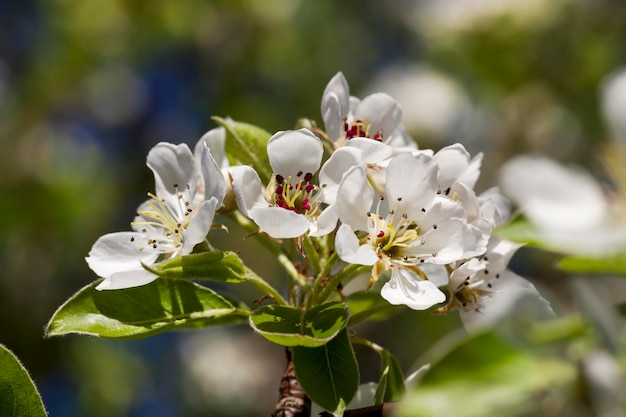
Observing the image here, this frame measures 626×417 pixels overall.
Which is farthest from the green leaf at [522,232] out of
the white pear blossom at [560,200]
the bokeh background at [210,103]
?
the bokeh background at [210,103]

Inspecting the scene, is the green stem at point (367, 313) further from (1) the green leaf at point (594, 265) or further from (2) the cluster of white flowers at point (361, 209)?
(1) the green leaf at point (594, 265)

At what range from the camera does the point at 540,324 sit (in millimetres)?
812

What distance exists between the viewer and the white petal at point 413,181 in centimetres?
123

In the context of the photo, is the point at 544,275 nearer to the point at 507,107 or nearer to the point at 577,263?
the point at 507,107

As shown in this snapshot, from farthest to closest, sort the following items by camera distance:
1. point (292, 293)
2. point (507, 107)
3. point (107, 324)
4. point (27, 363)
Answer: point (507, 107), point (27, 363), point (292, 293), point (107, 324)

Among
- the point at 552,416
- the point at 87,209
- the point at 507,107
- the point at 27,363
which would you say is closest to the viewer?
the point at 552,416

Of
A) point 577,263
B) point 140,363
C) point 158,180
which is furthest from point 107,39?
point 577,263

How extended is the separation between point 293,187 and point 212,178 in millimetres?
165

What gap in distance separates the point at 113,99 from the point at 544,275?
279 centimetres

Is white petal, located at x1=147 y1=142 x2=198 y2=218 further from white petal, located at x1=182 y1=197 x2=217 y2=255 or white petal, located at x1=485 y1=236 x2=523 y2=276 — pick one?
white petal, located at x1=485 y1=236 x2=523 y2=276

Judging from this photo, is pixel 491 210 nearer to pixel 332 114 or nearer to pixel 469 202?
pixel 469 202

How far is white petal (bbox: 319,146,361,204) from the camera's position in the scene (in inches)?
49.4

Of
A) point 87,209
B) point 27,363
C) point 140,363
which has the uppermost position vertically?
point 87,209

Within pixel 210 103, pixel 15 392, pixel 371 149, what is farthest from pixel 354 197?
pixel 210 103
